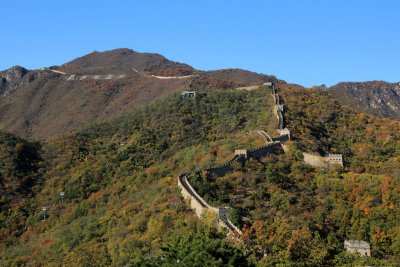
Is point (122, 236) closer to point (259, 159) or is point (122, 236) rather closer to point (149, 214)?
point (149, 214)

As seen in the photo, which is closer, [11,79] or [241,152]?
[241,152]

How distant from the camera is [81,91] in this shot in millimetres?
116875

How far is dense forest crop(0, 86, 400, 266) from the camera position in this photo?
3150 cm

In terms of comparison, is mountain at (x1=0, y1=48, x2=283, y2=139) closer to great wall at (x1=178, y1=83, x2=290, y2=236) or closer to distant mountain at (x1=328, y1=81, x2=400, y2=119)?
distant mountain at (x1=328, y1=81, x2=400, y2=119)

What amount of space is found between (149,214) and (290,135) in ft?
70.9

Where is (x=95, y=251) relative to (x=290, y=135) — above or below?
below

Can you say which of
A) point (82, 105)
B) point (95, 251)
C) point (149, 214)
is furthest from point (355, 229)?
point (82, 105)

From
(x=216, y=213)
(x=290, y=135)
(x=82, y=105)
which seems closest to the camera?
(x=216, y=213)

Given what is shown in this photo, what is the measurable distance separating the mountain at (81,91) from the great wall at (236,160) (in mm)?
33318

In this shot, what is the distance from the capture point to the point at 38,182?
207 feet

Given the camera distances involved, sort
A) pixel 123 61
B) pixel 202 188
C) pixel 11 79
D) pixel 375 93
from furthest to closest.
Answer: pixel 123 61 → pixel 11 79 → pixel 375 93 → pixel 202 188

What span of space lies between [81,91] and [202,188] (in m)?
82.9

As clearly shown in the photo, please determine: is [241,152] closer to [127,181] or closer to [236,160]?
[236,160]

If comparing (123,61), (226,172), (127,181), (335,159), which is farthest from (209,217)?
(123,61)
